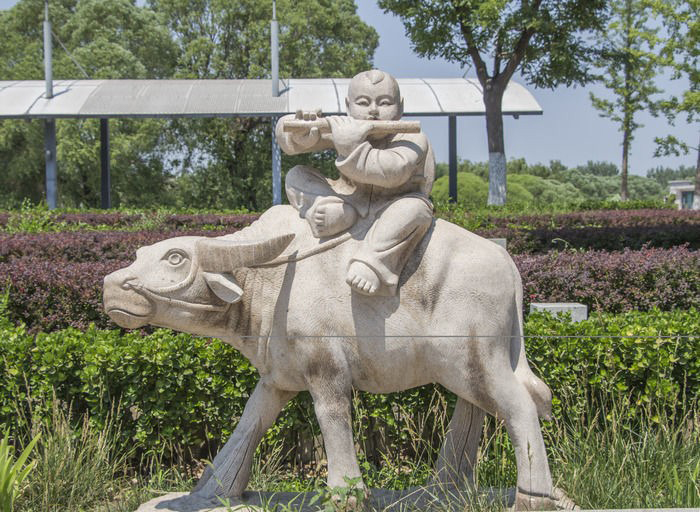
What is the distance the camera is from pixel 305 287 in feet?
10.2

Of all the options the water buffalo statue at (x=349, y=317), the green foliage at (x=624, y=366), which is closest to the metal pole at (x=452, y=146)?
the green foliage at (x=624, y=366)

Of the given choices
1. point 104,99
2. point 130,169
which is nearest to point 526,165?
point 130,169

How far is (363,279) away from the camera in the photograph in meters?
2.94

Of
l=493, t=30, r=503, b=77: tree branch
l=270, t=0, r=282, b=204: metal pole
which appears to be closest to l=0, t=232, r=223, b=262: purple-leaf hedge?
l=270, t=0, r=282, b=204: metal pole

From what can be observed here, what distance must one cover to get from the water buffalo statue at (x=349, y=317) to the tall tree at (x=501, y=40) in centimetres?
1372

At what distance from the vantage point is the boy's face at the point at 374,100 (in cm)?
323

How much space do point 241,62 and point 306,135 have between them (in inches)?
958

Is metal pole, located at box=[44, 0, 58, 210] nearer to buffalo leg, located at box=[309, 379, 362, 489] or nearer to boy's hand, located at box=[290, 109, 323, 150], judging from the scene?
boy's hand, located at box=[290, 109, 323, 150]

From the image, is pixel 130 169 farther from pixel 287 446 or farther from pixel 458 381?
pixel 458 381

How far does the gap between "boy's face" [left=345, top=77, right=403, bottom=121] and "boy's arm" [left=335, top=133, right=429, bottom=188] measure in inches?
7.4

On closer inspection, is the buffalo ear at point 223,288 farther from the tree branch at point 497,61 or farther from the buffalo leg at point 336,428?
the tree branch at point 497,61

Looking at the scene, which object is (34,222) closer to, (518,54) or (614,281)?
(614,281)

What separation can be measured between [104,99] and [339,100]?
248 inches

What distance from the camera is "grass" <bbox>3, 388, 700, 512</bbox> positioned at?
341cm
